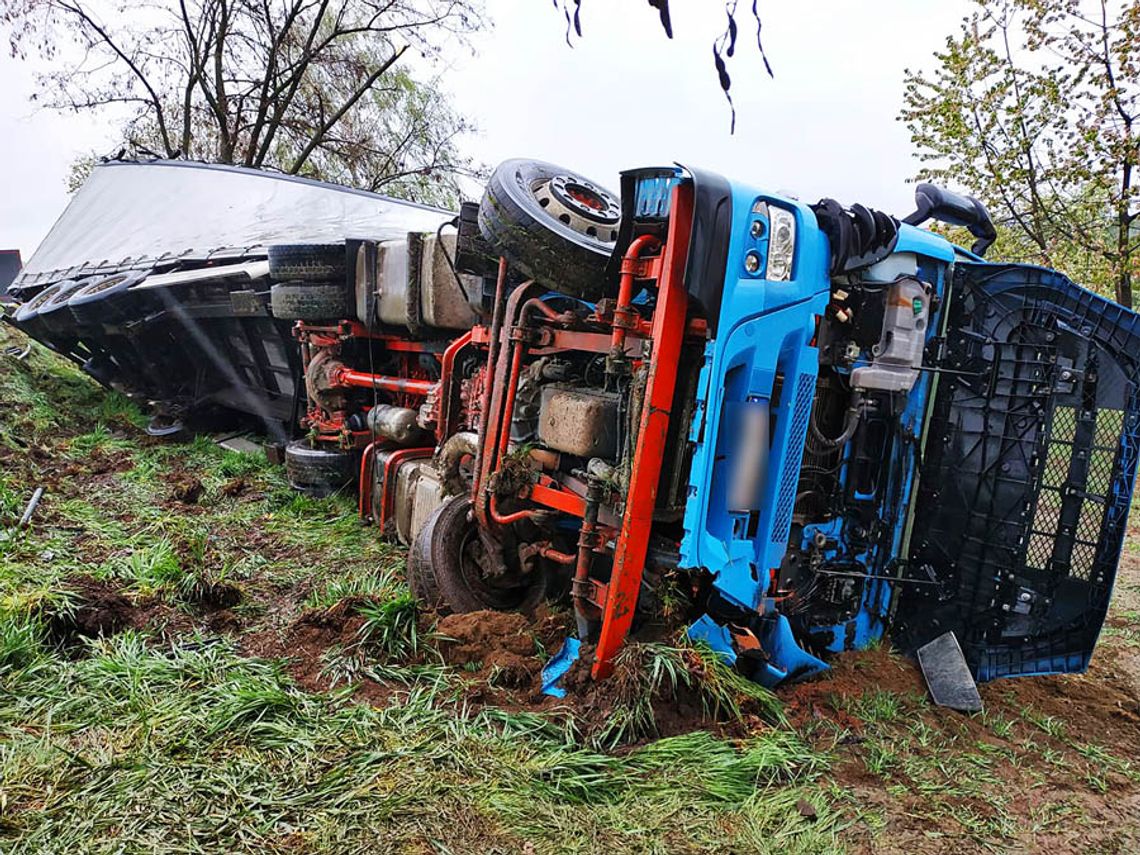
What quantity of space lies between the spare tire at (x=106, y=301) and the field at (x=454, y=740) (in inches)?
138

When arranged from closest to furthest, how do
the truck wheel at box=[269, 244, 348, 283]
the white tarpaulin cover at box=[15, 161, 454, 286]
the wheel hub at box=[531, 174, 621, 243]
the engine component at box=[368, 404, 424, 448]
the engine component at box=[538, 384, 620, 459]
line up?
the engine component at box=[538, 384, 620, 459] → the wheel hub at box=[531, 174, 621, 243] → the engine component at box=[368, 404, 424, 448] → the truck wheel at box=[269, 244, 348, 283] → the white tarpaulin cover at box=[15, 161, 454, 286]

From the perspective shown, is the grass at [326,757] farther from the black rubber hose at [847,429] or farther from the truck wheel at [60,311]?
the truck wheel at [60,311]

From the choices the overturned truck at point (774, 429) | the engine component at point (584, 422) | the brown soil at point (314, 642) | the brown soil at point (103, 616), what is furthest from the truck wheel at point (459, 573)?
the brown soil at point (103, 616)

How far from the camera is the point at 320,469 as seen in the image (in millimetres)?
5336

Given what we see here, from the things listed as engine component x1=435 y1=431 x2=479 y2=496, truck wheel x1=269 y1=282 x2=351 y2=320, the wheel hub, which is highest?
the wheel hub

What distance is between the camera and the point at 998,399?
3.23 meters

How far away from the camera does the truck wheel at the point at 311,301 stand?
5148 millimetres

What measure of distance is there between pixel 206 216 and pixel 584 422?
6219mm

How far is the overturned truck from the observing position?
2715 mm

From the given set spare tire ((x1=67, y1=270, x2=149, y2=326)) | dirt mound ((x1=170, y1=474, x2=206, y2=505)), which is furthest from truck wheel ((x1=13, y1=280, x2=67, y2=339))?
dirt mound ((x1=170, y1=474, x2=206, y2=505))

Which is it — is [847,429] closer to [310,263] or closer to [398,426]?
[398,426]

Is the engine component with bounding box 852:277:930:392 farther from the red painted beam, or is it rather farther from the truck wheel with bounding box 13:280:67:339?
the truck wheel with bounding box 13:280:67:339

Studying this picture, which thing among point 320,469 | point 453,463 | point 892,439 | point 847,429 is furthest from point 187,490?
point 892,439

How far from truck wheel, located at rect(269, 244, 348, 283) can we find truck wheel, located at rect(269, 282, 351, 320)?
6 centimetres
